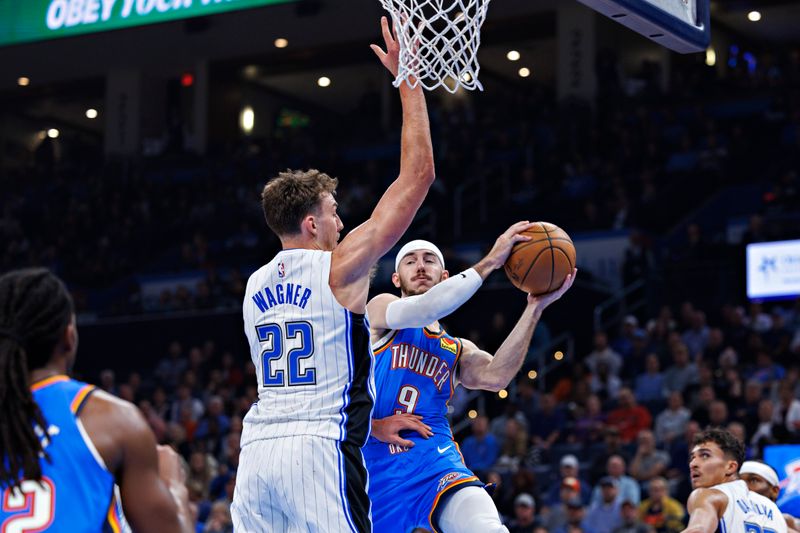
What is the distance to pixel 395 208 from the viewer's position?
15.0 ft

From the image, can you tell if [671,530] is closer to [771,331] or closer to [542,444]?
[542,444]

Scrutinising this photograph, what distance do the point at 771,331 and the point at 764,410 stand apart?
9.08 feet

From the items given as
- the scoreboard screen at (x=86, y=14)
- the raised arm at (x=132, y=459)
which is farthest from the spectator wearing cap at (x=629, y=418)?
the raised arm at (x=132, y=459)

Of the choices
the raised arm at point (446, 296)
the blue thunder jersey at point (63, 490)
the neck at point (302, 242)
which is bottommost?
the blue thunder jersey at point (63, 490)

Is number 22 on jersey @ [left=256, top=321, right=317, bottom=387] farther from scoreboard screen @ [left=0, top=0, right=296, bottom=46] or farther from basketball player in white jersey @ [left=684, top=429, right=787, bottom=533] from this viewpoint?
scoreboard screen @ [left=0, top=0, right=296, bottom=46]

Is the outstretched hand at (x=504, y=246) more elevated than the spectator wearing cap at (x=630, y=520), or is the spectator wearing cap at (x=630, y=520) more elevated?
the outstretched hand at (x=504, y=246)

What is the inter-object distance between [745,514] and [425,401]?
5.46 feet

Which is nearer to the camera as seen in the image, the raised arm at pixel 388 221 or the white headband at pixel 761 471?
the raised arm at pixel 388 221

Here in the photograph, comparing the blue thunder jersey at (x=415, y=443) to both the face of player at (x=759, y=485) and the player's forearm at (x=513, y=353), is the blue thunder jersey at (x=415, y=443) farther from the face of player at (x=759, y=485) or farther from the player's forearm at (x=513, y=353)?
the face of player at (x=759, y=485)

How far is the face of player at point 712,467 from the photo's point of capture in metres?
6.07

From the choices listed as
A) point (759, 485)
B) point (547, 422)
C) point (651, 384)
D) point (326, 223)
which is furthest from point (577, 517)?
point (326, 223)

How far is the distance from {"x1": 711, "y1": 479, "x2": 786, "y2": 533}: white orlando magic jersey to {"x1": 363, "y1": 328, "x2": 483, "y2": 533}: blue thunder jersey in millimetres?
1212

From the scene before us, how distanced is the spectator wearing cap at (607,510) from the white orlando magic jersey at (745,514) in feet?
18.2

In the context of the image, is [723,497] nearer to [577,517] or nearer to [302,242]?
[302,242]
